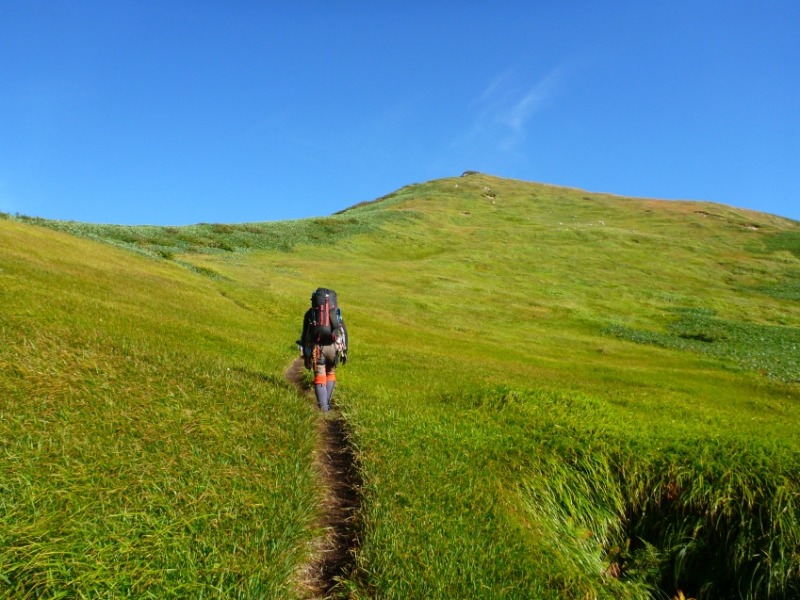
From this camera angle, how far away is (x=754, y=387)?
102 ft

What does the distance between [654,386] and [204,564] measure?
26.6m

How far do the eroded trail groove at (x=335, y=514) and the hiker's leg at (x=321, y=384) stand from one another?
943 mm

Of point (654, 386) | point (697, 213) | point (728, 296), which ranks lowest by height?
point (654, 386)

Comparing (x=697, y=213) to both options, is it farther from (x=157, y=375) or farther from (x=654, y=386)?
(x=157, y=375)

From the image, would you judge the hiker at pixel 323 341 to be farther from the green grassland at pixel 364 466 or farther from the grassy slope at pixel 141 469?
the grassy slope at pixel 141 469

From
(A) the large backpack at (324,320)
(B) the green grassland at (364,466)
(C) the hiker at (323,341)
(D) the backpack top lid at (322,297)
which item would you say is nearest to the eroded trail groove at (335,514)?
(B) the green grassland at (364,466)

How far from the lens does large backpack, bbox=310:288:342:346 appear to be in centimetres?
1338

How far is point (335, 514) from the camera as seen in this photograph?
8281 millimetres

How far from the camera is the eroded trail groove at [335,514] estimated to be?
22.1 ft

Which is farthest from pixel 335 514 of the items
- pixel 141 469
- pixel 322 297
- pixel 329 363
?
pixel 322 297

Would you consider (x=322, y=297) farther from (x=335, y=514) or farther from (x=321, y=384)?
(x=335, y=514)

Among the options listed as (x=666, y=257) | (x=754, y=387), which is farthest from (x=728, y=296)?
(x=754, y=387)

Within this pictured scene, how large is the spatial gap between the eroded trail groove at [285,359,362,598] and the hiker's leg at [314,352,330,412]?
3.09 feet

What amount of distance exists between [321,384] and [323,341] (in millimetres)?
1168
